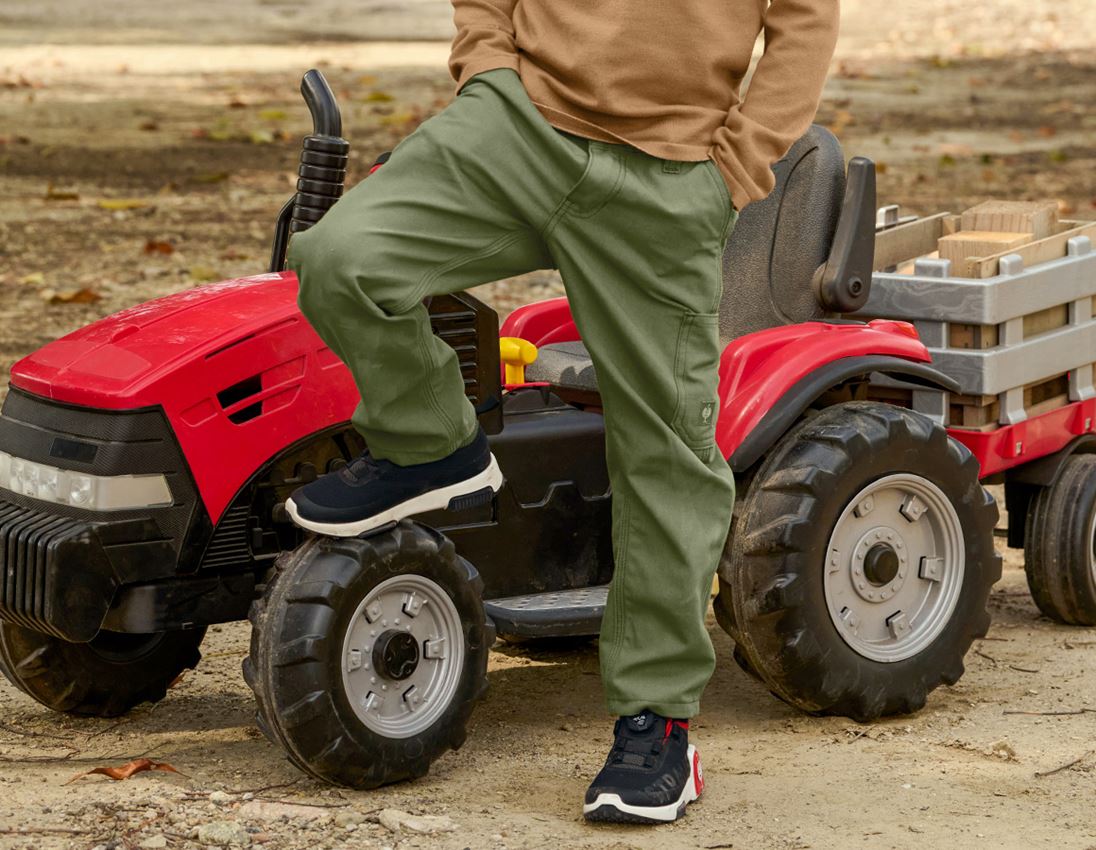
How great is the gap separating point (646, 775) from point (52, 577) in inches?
43.6

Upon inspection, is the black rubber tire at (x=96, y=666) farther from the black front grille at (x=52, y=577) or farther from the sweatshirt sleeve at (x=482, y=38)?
the sweatshirt sleeve at (x=482, y=38)

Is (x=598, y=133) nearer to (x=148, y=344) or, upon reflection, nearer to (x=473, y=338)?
(x=473, y=338)

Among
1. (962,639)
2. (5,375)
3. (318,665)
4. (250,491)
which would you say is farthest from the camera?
(5,375)

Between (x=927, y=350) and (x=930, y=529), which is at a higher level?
(x=927, y=350)

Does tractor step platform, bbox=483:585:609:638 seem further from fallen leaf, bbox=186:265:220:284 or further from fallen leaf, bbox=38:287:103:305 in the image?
fallen leaf, bbox=186:265:220:284

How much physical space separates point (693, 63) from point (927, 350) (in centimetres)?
133

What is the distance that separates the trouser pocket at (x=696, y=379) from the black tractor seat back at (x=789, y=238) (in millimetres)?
883

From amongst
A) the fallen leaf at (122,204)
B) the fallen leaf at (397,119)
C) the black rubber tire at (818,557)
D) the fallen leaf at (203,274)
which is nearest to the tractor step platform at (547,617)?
the black rubber tire at (818,557)

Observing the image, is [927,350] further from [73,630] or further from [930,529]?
[73,630]

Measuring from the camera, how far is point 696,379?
322cm

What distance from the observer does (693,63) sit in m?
3.11

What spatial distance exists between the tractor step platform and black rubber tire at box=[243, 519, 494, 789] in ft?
0.89

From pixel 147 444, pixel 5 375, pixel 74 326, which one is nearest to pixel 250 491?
pixel 147 444

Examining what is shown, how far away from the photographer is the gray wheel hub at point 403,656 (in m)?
3.33
